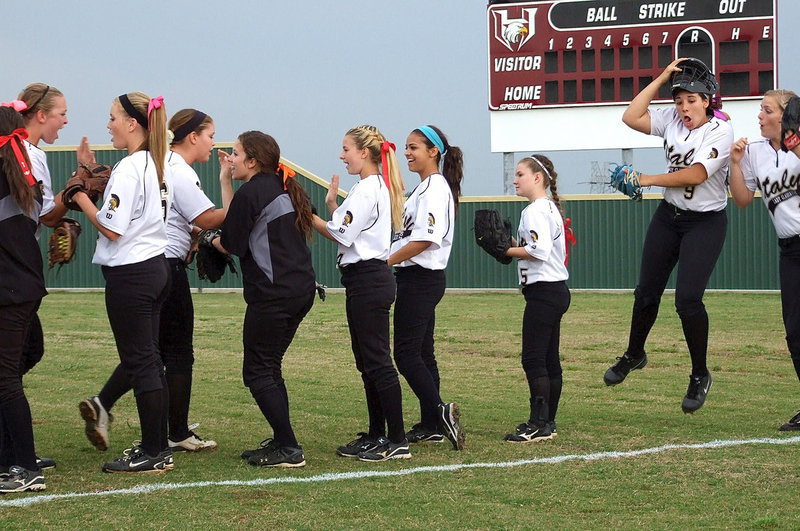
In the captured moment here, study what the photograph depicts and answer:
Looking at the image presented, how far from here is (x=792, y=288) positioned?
7469mm

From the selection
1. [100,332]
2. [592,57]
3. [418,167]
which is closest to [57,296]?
[100,332]

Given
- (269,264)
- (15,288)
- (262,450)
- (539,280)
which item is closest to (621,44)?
(539,280)

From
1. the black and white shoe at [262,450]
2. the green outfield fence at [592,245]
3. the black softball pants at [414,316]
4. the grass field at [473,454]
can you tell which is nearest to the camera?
the grass field at [473,454]

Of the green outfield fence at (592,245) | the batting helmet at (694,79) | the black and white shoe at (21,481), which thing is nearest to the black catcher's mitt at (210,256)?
the black and white shoe at (21,481)

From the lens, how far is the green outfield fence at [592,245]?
87.7 feet

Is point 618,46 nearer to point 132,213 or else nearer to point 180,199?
point 180,199

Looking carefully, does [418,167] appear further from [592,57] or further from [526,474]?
[592,57]

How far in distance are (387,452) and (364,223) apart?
141cm

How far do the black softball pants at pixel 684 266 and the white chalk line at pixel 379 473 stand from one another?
0.87 meters

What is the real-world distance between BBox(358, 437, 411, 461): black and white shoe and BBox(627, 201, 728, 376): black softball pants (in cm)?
221

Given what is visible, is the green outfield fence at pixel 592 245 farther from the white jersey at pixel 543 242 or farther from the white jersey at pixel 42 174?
the white jersey at pixel 42 174

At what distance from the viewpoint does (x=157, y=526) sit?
4.78 metres

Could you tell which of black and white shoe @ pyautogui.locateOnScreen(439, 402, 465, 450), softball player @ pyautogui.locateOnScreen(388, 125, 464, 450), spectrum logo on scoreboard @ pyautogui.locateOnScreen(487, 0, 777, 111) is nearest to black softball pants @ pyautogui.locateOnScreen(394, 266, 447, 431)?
softball player @ pyautogui.locateOnScreen(388, 125, 464, 450)

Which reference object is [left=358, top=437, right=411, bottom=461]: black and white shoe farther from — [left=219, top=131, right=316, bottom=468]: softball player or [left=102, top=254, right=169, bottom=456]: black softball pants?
[left=102, top=254, right=169, bottom=456]: black softball pants
